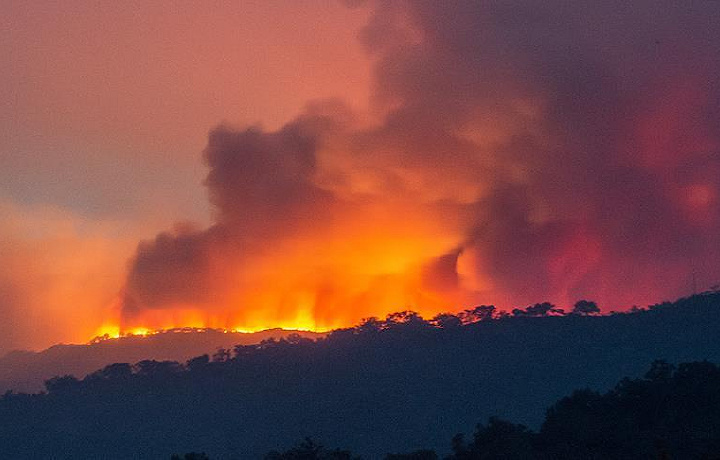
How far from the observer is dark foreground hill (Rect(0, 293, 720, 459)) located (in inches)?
4675

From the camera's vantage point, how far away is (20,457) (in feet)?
447

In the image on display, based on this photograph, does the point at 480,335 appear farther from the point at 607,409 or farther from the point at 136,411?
the point at 607,409

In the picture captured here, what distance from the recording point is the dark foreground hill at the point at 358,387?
390 feet

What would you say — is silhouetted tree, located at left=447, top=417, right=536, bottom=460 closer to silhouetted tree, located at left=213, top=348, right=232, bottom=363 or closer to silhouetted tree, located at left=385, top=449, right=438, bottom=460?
silhouetted tree, located at left=385, top=449, right=438, bottom=460

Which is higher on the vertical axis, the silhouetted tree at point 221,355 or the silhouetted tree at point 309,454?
the silhouetted tree at point 221,355

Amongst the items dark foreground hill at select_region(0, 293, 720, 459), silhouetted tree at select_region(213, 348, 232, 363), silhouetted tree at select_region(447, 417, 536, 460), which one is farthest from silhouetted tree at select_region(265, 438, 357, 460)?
silhouetted tree at select_region(213, 348, 232, 363)

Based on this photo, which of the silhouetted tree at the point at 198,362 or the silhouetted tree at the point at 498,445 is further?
the silhouetted tree at the point at 198,362

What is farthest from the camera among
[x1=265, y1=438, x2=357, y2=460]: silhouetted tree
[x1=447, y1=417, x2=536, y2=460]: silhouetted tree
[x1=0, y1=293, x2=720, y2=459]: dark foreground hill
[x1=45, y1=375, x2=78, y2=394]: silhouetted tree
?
[x1=45, y1=375, x2=78, y2=394]: silhouetted tree

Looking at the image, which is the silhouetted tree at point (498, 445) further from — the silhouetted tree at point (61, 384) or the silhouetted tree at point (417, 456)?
the silhouetted tree at point (61, 384)

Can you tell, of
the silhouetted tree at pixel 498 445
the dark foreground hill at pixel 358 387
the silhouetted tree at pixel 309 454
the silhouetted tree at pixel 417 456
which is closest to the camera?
the silhouetted tree at pixel 498 445

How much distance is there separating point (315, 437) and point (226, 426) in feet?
56.1

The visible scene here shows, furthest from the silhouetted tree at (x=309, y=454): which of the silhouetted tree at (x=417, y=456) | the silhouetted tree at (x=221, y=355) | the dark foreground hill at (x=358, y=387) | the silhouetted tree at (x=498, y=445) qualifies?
the silhouetted tree at (x=221, y=355)

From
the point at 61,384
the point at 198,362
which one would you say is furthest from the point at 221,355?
the point at 61,384

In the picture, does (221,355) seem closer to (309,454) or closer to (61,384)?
(61,384)
